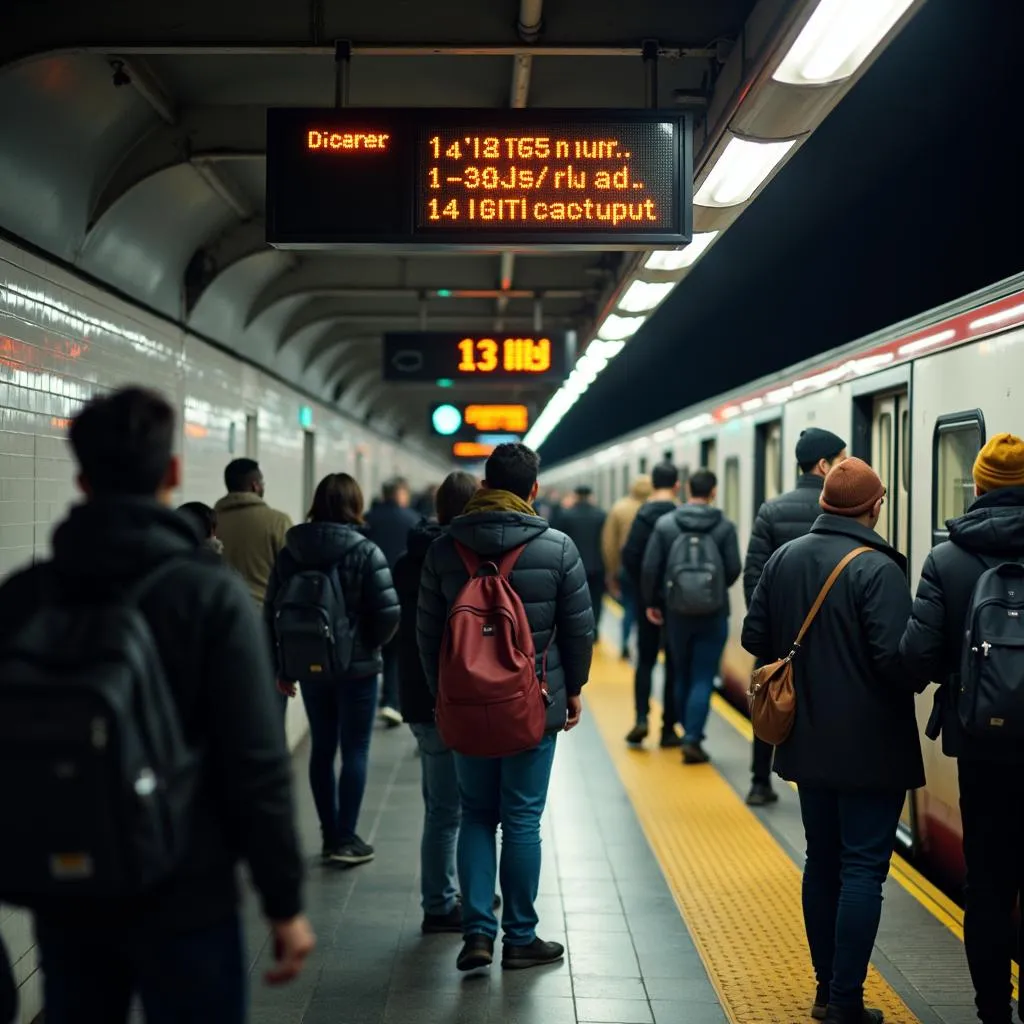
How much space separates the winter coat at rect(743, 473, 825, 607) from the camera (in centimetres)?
600

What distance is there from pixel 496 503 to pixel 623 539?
804 centimetres

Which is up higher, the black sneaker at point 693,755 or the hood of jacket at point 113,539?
the hood of jacket at point 113,539

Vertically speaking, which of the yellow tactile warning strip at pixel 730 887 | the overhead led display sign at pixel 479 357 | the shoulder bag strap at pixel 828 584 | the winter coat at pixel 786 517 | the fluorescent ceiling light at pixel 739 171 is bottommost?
the yellow tactile warning strip at pixel 730 887

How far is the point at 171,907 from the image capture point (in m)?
2.20

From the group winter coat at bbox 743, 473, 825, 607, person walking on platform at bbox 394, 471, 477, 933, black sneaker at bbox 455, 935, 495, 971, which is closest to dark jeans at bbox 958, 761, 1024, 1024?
black sneaker at bbox 455, 935, 495, 971

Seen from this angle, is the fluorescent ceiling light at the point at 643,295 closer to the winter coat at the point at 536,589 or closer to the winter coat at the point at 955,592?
the winter coat at the point at 536,589

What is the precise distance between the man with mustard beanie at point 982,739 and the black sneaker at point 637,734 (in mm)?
5019

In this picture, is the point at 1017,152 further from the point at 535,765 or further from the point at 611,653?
the point at 535,765

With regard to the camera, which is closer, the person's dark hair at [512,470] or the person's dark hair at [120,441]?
the person's dark hair at [120,441]

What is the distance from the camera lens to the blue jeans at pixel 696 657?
26.6 feet

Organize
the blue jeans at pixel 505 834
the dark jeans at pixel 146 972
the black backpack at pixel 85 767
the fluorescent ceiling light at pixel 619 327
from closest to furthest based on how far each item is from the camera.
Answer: the black backpack at pixel 85 767, the dark jeans at pixel 146 972, the blue jeans at pixel 505 834, the fluorescent ceiling light at pixel 619 327

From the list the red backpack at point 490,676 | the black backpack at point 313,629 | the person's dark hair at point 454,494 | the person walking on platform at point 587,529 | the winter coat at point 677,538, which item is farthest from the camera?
the person walking on platform at point 587,529

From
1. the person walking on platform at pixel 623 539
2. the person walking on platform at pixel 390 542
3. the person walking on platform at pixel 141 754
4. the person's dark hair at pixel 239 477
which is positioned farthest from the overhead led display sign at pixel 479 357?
the person walking on platform at pixel 141 754

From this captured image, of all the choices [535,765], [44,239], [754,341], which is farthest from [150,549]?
[754,341]
